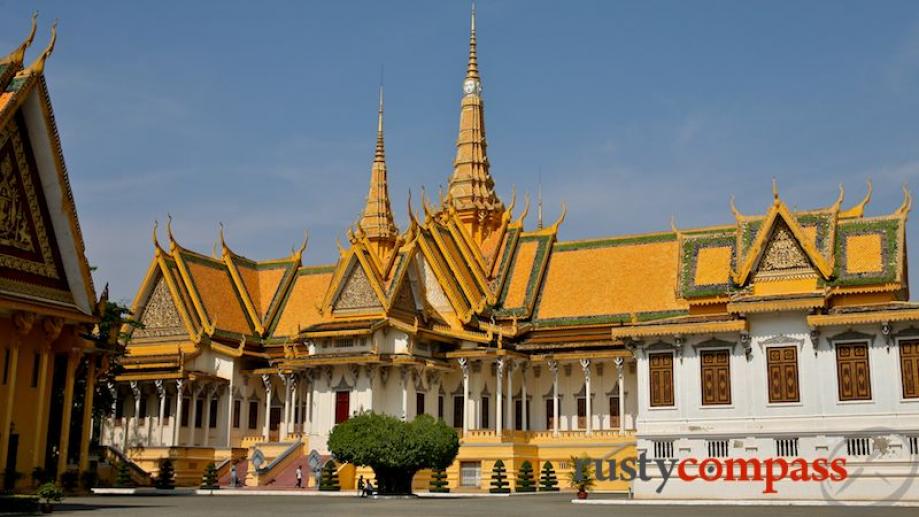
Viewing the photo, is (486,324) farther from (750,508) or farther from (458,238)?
(750,508)

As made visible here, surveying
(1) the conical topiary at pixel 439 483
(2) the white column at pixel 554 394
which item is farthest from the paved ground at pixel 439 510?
(2) the white column at pixel 554 394

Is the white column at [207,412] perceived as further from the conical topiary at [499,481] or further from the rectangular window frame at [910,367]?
the rectangular window frame at [910,367]

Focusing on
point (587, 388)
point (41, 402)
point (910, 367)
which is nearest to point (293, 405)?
point (587, 388)

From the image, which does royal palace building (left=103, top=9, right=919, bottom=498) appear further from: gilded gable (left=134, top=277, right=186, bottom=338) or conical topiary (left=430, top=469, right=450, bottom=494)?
conical topiary (left=430, top=469, right=450, bottom=494)

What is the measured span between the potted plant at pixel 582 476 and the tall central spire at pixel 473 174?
562 inches

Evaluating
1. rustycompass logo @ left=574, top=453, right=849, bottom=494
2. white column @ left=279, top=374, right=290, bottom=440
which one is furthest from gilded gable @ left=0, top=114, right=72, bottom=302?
white column @ left=279, top=374, right=290, bottom=440

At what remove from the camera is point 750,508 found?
82.9 feet

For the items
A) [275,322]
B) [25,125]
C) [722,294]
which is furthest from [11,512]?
[275,322]

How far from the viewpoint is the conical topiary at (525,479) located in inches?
1462

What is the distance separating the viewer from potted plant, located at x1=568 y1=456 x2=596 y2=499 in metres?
30.2

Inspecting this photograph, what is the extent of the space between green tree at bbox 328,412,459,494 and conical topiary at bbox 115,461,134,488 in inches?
404

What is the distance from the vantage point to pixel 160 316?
46.6m

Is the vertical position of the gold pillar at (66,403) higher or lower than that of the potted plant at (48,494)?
higher

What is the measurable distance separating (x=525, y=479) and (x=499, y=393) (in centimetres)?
380
